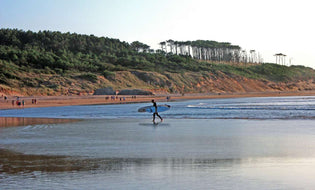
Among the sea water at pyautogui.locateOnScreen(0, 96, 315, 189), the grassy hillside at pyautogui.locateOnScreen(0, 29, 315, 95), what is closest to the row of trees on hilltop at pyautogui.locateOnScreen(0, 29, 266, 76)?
the grassy hillside at pyautogui.locateOnScreen(0, 29, 315, 95)

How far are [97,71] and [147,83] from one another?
1303 cm

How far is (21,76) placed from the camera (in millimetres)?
83750

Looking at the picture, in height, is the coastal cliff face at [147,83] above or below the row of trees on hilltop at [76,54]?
below

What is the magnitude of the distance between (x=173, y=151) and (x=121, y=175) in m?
4.09

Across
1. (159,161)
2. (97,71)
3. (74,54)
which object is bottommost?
(159,161)

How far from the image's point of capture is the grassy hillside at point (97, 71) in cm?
8506

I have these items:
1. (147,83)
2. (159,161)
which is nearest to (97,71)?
(147,83)

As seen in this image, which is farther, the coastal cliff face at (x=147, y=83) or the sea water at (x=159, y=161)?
the coastal cliff face at (x=147, y=83)

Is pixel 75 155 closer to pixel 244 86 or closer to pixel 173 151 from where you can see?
pixel 173 151

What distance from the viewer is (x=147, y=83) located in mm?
106562

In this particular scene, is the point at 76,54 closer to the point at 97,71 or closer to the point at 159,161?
the point at 97,71

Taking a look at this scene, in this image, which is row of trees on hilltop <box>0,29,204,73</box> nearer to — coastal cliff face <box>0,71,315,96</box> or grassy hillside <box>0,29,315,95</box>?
grassy hillside <box>0,29,315,95</box>

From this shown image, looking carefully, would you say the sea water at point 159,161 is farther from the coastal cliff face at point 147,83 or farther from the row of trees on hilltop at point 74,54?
the row of trees on hilltop at point 74,54

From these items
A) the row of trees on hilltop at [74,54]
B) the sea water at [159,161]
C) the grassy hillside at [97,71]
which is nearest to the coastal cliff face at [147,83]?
the grassy hillside at [97,71]
